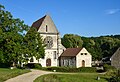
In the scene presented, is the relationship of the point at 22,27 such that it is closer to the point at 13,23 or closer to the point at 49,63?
the point at 13,23

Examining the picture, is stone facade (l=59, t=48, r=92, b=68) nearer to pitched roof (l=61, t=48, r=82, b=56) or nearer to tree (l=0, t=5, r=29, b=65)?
pitched roof (l=61, t=48, r=82, b=56)

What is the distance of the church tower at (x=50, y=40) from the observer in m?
69.7

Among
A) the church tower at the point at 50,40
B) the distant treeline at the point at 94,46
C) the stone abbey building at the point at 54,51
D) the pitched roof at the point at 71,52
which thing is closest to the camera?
the pitched roof at the point at 71,52

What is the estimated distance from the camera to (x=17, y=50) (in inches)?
1839

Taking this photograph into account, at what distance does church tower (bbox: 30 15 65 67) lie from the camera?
2744 inches

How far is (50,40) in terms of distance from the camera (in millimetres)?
70562

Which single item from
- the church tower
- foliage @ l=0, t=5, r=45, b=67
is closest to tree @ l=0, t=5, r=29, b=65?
→ foliage @ l=0, t=5, r=45, b=67

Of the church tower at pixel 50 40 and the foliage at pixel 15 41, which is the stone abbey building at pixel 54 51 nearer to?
the church tower at pixel 50 40

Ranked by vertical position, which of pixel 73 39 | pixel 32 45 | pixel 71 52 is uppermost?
pixel 73 39

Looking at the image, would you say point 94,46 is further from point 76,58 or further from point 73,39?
point 76,58

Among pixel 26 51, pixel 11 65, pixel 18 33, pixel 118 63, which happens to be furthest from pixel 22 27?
pixel 118 63

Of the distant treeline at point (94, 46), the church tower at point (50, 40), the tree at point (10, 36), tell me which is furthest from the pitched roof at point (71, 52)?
the distant treeline at point (94, 46)

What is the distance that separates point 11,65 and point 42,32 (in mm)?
18477

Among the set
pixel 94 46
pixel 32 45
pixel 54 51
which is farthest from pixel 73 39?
pixel 32 45
